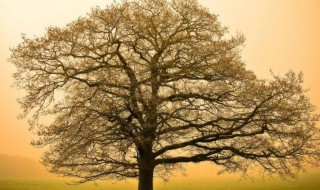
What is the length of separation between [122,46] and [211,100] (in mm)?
5033

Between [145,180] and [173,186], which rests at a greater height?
Answer: [173,186]

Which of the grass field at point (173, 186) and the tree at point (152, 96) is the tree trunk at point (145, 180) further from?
the grass field at point (173, 186)

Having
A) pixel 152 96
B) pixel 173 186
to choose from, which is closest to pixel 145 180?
pixel 152 96

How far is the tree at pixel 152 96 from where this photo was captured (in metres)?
15.5

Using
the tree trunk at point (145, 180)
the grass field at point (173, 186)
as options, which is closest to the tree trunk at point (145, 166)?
the tree trunk at point (145, 180)

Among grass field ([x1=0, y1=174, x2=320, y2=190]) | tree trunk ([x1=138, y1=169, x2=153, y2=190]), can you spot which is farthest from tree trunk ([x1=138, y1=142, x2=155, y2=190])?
grass field ([x1=0, y1=174, x2=320, y2=190])

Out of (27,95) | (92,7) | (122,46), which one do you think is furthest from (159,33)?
(27,95)

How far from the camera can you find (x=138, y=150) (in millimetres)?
17109

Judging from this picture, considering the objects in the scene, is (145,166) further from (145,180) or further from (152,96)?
(152,96)

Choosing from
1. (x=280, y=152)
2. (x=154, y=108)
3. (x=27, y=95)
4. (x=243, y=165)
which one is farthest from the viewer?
(x=243, y=165)

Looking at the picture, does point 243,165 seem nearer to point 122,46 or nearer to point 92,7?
point 122,46

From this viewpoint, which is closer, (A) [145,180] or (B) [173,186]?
(A) [145,180]

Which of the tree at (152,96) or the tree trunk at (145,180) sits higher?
the tree at (152,96)

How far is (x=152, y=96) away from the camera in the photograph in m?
14.8
